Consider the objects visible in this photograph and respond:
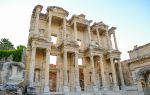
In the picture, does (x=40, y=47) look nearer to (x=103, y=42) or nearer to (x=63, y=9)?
(x=63, y=9)

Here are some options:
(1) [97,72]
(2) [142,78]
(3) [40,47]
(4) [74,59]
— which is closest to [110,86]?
(1) [97,72]

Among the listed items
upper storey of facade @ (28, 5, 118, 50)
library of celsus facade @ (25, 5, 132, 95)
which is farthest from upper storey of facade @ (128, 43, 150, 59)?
upper storey of facade @ (28, 5, 118, 50)

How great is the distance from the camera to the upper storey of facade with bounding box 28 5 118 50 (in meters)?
21.4

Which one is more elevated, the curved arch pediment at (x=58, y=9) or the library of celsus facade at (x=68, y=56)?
the curved arch pediment at (x=58, y=9)

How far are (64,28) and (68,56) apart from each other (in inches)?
163

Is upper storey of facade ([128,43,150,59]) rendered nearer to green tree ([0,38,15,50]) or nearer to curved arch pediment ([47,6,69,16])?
curved arch pediment ([47,6,69,16])

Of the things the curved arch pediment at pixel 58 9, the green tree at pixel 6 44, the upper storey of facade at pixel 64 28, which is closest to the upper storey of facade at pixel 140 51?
the upper storey of facade at pixel 64 28

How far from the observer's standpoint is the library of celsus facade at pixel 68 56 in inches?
736

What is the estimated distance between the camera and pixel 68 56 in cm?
2250

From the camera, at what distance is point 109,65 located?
2569 centimetres

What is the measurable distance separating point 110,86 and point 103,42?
26.5 ft

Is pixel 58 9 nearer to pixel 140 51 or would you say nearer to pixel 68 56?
pixel 68 56

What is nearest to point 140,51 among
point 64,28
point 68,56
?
point 68,56

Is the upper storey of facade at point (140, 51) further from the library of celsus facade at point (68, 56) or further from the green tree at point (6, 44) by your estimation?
the green tree at point (6, 44)
